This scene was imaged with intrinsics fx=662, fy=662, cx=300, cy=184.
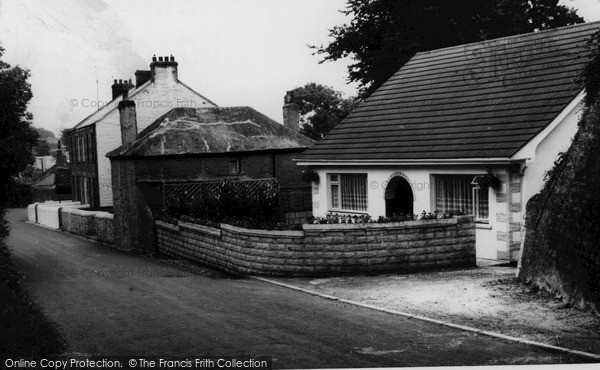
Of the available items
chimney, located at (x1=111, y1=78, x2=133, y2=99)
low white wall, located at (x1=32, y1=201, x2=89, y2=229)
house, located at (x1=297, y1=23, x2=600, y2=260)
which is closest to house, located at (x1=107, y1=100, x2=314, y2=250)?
house, located at (x1=297, y1=23, x2=600, y2=260)

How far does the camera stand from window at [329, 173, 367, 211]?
23.7m

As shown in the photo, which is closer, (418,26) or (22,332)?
(22,332)

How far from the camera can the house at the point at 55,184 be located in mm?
59375

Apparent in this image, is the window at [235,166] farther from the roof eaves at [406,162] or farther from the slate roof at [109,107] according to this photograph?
the slate roof at [109,107]

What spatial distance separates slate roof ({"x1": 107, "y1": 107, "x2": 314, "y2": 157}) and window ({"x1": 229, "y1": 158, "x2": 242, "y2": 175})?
0.54 meters

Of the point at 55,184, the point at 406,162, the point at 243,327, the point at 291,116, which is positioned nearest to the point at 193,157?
the point at 291,116

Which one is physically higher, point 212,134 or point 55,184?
point 212,134

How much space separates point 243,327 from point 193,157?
61.2ft

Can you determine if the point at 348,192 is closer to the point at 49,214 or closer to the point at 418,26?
the point at 418,26

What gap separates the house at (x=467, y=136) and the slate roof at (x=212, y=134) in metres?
6.26

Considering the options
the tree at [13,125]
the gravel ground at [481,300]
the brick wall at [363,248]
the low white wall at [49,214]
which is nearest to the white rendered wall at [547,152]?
the brick wall at [363,248]

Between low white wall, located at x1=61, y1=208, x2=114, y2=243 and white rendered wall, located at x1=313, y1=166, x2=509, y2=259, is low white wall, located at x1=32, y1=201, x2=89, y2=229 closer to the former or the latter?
low white wall, located at x1=61, y1=208, x2=114, y2=243

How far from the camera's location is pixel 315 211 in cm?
2561

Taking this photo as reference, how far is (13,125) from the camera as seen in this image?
56.6 ft
